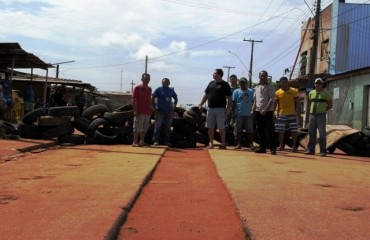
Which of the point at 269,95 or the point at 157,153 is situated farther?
the point at 269,95

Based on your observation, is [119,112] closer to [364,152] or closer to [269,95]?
[269,95]

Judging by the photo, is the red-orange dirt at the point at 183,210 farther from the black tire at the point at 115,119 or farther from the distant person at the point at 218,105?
the black tire at the point at 115,119

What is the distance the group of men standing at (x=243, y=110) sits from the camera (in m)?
11.3

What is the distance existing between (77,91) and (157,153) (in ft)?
A: 92.0

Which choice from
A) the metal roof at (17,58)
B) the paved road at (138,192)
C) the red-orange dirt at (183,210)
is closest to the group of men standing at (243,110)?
the paved road at (138,192)

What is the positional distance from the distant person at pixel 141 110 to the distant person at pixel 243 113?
209 centimetres

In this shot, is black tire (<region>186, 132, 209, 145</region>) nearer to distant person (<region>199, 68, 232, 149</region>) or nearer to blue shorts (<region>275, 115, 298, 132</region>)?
distant person (<region>199, 68, 232, 149</region>)

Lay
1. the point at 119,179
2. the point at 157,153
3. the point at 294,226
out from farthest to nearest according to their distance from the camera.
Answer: the point at 157,153
the point at 119,179
the point at 294,226

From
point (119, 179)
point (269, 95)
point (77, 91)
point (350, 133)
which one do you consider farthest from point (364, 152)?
point (77, 91)

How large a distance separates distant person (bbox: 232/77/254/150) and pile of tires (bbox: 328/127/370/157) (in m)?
2.37

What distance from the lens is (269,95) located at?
431 inches

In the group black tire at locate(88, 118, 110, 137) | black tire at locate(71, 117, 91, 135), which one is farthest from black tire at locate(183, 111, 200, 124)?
black tire at locate(71, 117, 91, 135)

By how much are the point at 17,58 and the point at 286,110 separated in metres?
12.4

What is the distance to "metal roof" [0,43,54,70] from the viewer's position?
17.3 metres
